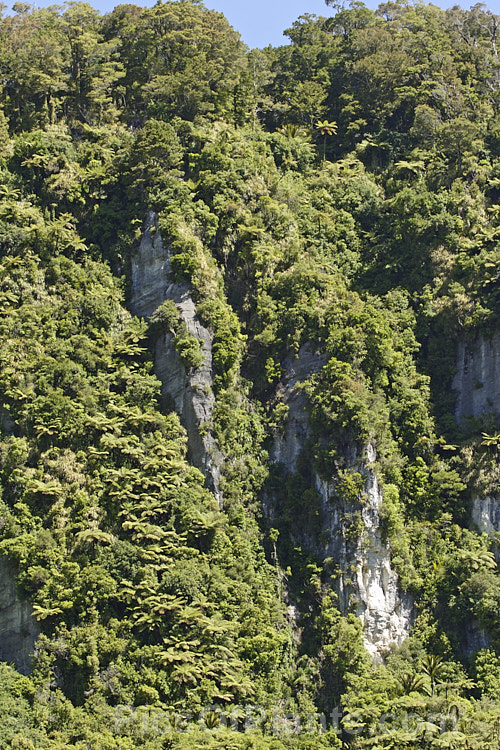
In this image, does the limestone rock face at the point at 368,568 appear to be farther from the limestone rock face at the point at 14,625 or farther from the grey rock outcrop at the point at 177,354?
the limestone rock face at the point at 14,625

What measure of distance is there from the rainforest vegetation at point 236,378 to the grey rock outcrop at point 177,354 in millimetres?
450

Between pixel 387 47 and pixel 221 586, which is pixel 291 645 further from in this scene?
pixel 387 47

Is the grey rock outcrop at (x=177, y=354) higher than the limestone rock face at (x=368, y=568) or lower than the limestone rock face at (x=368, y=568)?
higher

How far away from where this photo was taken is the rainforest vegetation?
128 feet

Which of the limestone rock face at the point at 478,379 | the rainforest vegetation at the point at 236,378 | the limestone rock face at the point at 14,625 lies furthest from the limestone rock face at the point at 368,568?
the limestone rock face at the point at 14,625

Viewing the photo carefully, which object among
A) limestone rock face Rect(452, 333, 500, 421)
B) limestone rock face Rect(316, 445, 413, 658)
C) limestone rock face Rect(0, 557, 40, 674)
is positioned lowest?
limestone rock face Rect(0, 557, 40, 674)

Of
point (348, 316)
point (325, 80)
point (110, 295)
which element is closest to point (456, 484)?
point (348, 316)

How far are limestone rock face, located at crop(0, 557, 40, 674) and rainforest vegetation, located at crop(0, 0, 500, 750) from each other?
440 mm

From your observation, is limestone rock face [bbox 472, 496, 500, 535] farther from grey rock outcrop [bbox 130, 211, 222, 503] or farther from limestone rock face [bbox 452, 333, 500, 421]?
grey rock outcrop [bbox 130, 211, 222, 503]

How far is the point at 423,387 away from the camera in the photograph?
1869 inches

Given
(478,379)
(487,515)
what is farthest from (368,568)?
(478,379)

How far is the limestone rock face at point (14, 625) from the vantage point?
129 ft

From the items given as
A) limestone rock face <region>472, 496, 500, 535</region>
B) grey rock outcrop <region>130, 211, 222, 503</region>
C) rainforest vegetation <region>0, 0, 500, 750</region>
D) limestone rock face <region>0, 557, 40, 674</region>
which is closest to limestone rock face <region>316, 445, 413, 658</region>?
rainforest vegetation <region>0, 0, 500, 750</region>

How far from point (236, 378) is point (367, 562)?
8987 mm
